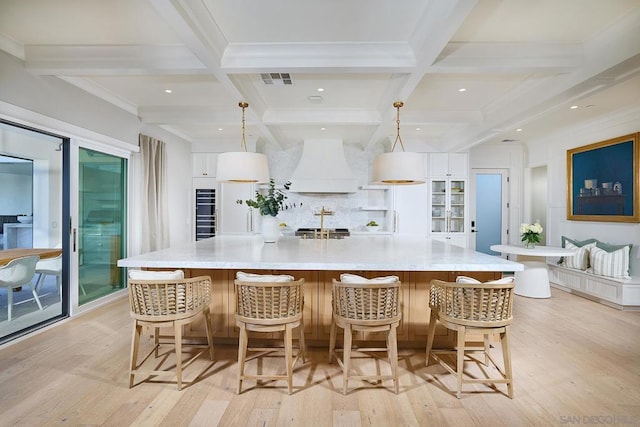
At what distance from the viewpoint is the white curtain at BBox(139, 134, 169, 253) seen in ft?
15.9

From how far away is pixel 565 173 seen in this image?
18.1 feet

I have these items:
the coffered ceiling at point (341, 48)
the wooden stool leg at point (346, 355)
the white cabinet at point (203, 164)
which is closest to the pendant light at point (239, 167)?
the coffered ceiling at point (341, 48)

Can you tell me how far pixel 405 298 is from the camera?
108 inches

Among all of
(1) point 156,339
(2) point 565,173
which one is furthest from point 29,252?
(2) point 565,173

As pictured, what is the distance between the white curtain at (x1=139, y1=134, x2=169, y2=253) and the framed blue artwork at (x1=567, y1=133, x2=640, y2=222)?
21.5 feet

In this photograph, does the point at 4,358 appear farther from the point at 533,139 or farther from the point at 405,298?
the point at 533,139

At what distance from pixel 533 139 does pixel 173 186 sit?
6.67 m

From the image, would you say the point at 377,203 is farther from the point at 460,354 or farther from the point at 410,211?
the point at 460,354

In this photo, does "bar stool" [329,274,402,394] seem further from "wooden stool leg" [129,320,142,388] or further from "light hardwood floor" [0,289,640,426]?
"wooden stool leg" [129,320,142,388]

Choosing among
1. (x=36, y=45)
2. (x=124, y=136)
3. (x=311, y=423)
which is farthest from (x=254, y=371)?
(x=124, y=136)

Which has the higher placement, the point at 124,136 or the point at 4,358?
the point at 124,136

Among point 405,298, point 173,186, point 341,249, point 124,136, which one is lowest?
point 405,298

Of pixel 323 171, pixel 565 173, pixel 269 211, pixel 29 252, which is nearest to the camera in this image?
pixel 269 211

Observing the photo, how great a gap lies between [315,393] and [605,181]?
201 inches
